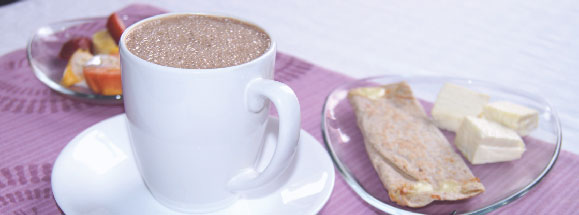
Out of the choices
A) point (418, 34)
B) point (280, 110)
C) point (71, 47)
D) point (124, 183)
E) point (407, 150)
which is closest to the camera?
point (280, 110)

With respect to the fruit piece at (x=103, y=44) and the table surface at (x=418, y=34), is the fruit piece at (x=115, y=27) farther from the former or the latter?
the table surface at (x=418, y=34)

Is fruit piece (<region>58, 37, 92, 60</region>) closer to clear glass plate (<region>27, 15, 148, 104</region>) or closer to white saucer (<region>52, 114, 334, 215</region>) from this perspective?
clear glass plate (<region>27, 15, 148, 104</region>)

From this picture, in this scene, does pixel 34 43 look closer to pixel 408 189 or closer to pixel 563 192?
pixel 408 189

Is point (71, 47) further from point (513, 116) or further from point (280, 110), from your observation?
point (513, 116)

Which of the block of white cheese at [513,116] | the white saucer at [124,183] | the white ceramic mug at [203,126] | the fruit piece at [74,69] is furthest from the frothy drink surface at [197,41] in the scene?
the block of white cheese at [513,116]

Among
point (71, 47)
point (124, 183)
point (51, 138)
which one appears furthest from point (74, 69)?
point (124, 183)

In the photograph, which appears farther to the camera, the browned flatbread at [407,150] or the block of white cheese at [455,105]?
the block of white cheese at [455,105]

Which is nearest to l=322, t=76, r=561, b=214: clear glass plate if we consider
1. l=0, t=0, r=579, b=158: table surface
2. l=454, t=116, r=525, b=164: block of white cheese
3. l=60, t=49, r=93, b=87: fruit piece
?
l=454, t=116, r=525, b=164: block of white cheese
